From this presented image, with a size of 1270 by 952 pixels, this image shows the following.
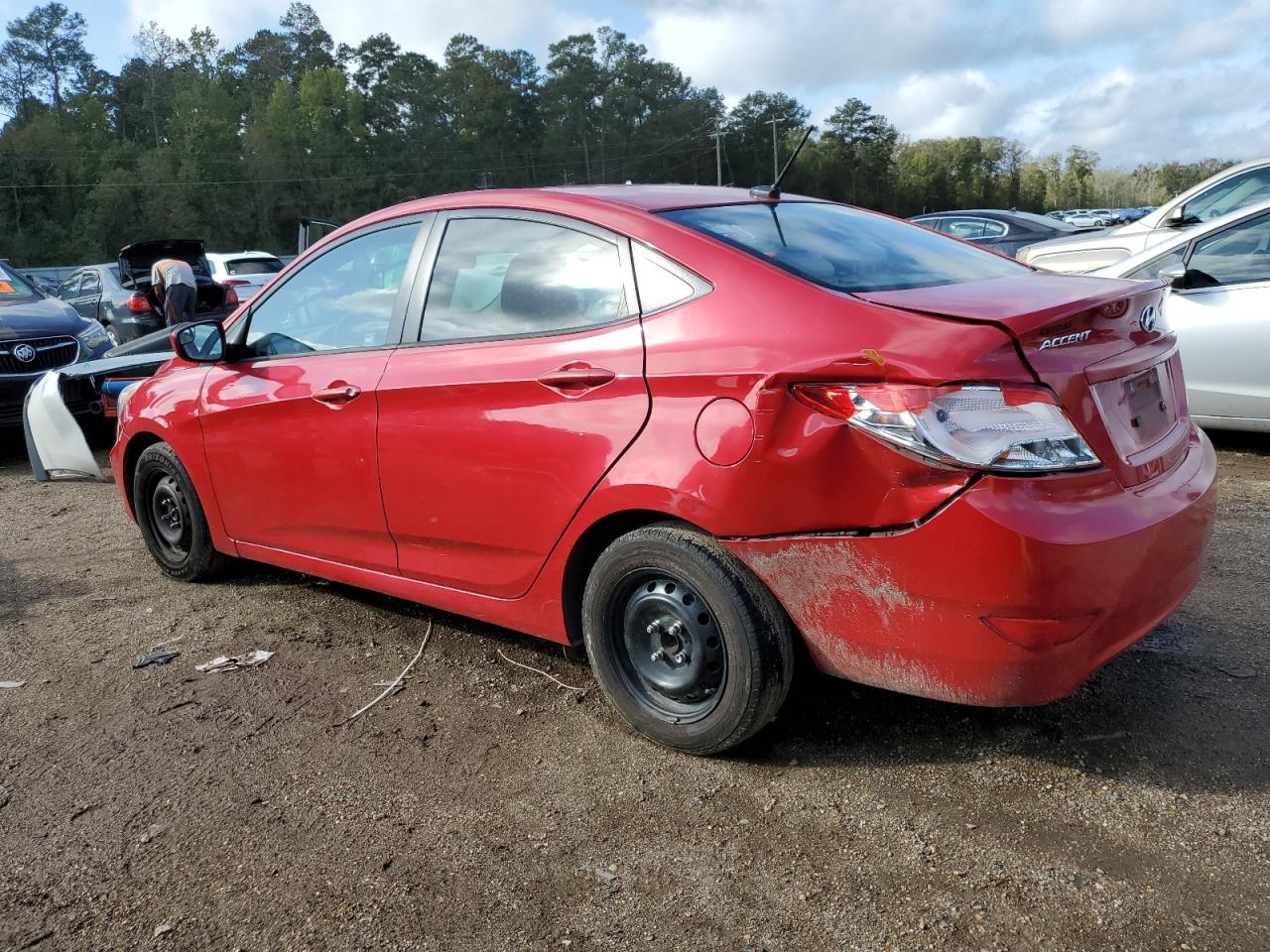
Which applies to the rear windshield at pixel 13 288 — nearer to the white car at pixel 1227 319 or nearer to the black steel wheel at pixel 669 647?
the black steel wheel at pixel 669 647

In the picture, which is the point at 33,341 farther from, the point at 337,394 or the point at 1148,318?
the point at 1148,318

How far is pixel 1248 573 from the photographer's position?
431 cm

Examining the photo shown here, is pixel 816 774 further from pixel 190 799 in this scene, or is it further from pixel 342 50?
pixel 342 50

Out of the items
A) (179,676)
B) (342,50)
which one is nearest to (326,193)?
(342,50)

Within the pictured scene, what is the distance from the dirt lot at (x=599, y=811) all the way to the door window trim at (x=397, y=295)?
1.16 metres

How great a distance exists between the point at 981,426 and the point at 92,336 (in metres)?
9.71

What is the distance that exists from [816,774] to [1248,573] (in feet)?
8.18

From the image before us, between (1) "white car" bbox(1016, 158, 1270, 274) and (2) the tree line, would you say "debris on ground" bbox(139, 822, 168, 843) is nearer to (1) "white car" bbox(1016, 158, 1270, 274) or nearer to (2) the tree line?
(1) "white car" bbox(1016, 158, 1270, 274)

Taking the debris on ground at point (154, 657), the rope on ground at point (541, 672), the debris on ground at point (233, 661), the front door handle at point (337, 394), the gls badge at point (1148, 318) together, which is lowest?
the rope on ground at point (541, 672)

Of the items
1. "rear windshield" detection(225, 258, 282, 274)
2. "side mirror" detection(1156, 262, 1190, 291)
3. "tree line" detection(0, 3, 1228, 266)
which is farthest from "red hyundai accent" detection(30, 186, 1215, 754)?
"tree line" detection(0, 3, 1228, 266)

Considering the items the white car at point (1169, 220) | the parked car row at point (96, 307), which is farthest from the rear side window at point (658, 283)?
the white car at point (1169, 220)

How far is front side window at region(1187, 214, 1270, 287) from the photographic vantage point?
6270mm

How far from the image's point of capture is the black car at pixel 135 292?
12.2 meters

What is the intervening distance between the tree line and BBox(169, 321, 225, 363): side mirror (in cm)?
7730
